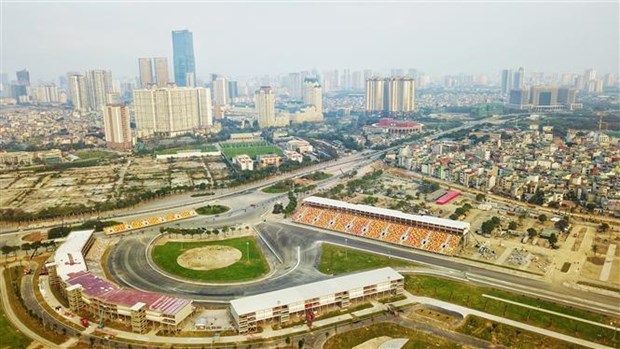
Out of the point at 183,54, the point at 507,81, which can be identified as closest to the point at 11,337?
the point at 183,54

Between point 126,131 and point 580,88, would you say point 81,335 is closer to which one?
point 126,131

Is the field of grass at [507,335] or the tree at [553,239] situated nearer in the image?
the field of grass at [507,335]

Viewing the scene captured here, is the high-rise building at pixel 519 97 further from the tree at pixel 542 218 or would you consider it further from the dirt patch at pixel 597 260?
the dirt patch at pixel 597 260

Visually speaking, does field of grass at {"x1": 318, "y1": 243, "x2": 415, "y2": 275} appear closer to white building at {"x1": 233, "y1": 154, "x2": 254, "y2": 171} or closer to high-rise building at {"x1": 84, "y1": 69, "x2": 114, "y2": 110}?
white building at {"x1": 233, "y1": 154, "x2": 254, "y2": 171}

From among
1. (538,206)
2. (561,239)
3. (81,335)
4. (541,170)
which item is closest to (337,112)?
(541,170)

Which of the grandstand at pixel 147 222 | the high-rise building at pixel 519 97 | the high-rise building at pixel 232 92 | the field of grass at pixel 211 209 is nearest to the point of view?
the grandstand at pixel 147 222

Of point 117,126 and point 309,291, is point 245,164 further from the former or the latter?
point 309,291

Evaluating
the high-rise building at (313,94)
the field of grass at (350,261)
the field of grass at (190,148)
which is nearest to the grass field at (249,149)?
the field of grass at (190,148)
